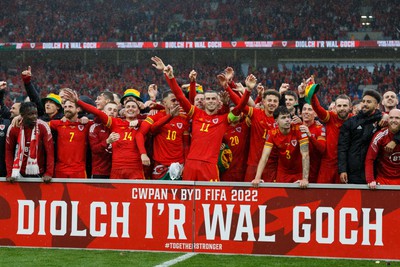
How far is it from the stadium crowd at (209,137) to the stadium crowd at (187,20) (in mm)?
28103

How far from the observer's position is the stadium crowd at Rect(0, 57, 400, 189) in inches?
297

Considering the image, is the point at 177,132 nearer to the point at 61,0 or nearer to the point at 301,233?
the point at 301,233

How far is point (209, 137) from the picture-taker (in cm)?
773

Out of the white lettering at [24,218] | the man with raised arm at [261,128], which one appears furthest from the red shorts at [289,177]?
the white lettering at [24,218]

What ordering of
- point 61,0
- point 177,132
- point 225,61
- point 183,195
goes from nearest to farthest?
point 183,195
point 177,132
point 225,61
point 61,0

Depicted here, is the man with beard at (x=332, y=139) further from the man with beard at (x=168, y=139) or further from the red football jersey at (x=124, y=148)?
the red football jersey at (x=124, y=148)

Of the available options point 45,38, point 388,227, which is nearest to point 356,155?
point 388,227

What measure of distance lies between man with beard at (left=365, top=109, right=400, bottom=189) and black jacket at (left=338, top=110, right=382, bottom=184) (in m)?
0.22

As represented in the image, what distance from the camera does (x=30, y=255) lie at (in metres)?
7.17

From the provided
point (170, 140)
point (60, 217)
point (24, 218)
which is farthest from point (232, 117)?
point (24, 218)

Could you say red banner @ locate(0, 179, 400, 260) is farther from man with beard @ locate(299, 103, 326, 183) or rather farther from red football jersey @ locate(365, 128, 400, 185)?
man with beard @ locate(299, 103, 326, 183)

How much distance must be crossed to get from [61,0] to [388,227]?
37636mm

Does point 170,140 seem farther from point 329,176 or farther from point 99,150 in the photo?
point 329,176

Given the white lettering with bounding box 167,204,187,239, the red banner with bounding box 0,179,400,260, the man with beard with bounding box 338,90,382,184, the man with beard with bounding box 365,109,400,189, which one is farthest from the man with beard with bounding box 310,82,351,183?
the white lettering with bounding box 167,204,187,239
